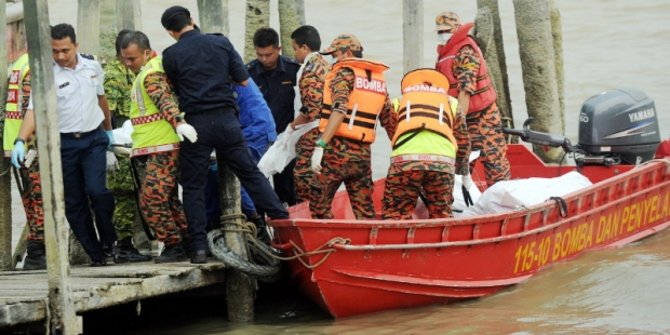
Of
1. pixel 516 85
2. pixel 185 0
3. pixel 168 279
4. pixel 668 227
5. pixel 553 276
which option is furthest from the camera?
pixel 185 0

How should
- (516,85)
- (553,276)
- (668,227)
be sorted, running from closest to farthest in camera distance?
1. (553,276)
2. (668,227)
3. (516,85)

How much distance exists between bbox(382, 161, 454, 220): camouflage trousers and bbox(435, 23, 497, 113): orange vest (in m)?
1.60

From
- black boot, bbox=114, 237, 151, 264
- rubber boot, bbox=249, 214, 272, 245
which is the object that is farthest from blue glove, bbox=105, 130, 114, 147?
rubber boot, bbox=249, 214, 272, 245

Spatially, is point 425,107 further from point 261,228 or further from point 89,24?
point 89,24

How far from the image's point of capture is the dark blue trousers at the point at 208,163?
31.7ft

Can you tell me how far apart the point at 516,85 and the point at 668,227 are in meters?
12.3

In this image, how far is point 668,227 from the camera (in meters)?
13.0

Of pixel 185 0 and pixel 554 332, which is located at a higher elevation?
pixel 185 0

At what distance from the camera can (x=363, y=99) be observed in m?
10.3

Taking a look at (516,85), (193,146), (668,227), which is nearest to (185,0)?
(516,85)

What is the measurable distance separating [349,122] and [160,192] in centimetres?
149

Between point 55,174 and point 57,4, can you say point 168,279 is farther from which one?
point 57,4

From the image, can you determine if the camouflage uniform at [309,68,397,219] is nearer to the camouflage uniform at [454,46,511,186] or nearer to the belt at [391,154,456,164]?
the belt at [391,154,456,164]

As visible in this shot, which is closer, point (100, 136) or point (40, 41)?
point (40, 41)
